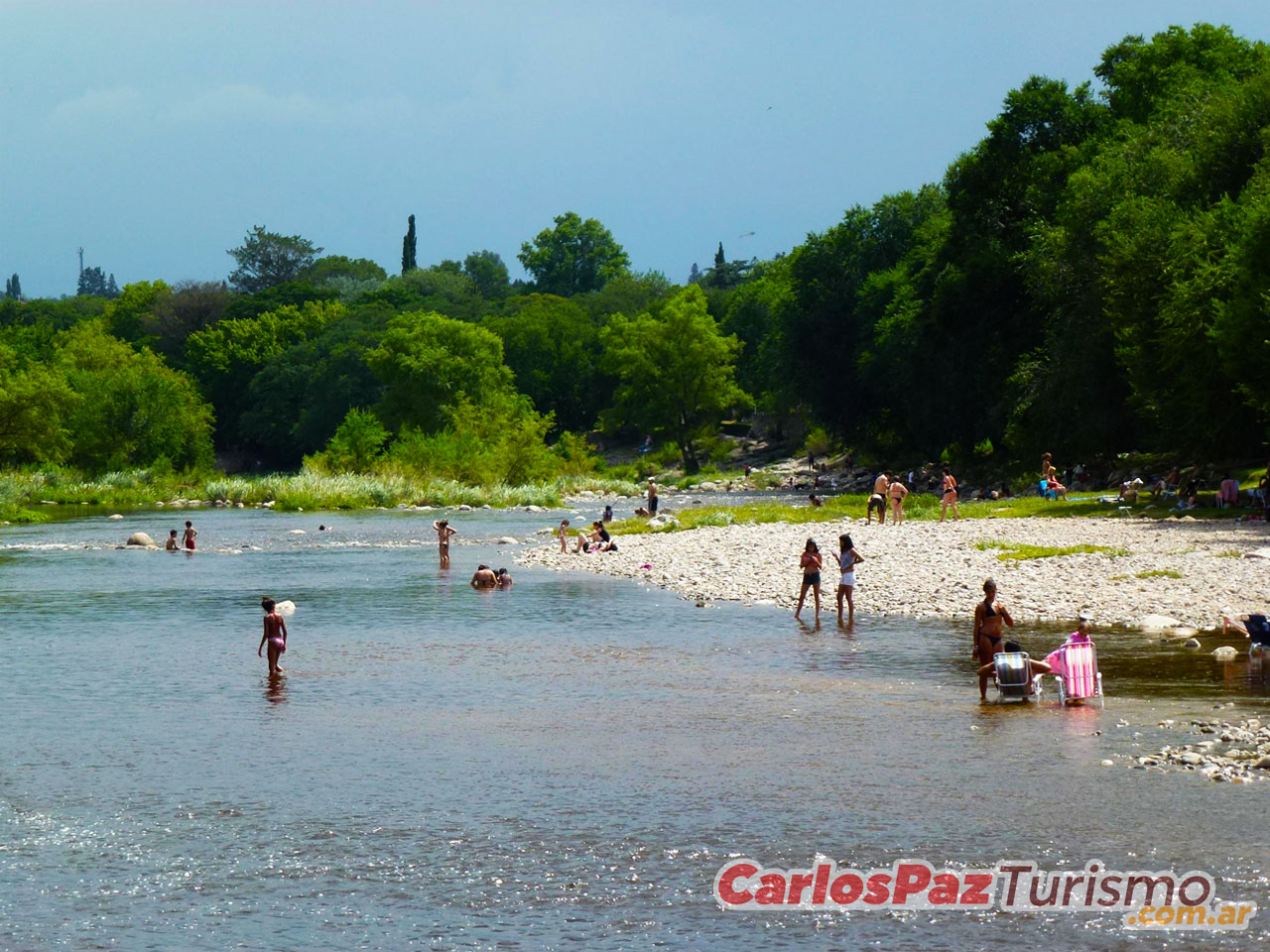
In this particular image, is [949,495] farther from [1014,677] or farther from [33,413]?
[33,413]

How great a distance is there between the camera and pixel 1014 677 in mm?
22172

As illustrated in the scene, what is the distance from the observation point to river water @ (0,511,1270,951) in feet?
45.0

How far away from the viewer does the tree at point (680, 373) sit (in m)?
122

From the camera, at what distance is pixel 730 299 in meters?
143

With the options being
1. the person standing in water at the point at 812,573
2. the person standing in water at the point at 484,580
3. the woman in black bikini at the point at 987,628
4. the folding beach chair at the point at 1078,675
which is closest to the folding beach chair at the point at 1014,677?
the woman in black bikini at the point at 987,628

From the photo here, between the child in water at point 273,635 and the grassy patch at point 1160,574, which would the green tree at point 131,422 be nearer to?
the child in water at point 273,635

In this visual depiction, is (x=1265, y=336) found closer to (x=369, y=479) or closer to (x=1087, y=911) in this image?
(x=1087, y=911)

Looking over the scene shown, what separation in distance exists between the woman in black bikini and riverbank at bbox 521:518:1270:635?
7394 millimetres

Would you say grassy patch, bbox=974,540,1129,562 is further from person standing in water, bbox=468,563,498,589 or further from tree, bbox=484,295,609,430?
tree, bbox=484,295,609,430

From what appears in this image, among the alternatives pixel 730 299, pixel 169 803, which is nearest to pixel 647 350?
pixel 730 299

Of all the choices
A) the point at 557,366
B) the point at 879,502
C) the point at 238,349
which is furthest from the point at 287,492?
the point at 238,349

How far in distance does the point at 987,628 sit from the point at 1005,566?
13.8 meters

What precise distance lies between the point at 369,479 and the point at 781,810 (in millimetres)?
74083

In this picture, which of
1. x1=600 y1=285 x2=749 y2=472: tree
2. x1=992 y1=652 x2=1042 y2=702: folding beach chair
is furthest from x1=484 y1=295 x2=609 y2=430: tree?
x1=992 y1=652 x2=1042 y2=702: folding beach chair
